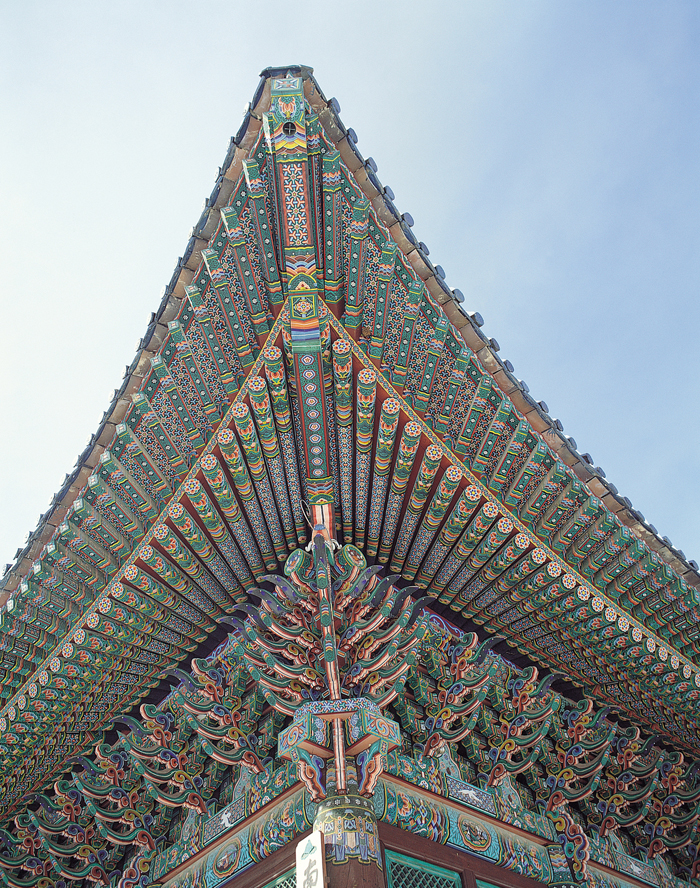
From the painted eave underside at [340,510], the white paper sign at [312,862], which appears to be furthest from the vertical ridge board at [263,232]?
the white paper sign at [312,862]

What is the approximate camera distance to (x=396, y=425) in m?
6.02

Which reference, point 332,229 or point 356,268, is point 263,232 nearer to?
point 332,229

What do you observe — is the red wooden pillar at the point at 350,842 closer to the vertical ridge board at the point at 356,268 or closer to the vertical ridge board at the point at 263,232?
the vertical ridge board at the point at 356,268

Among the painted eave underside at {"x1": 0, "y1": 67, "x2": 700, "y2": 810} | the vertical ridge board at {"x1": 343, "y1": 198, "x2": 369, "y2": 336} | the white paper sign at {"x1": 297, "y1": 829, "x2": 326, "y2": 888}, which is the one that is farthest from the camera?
the painted eave underside at {"x1": 0, "y1": 67, "x2": 700, "y2": 810}

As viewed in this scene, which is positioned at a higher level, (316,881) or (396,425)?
(396,425)

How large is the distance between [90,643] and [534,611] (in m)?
3.86

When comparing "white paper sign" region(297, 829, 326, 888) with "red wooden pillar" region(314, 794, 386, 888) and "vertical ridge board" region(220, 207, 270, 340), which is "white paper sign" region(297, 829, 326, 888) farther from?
"vertical ridge board" region(220, 207, 270, 340)

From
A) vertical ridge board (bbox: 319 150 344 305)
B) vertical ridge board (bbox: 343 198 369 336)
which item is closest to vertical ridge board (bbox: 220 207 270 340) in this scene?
vertical ridge board (bbox: 319 150 344 305)

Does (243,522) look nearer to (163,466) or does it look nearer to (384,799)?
(163,466)

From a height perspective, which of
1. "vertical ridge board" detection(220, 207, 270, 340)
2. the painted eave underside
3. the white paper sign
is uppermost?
"vertical ridge board" detection(220, 207, 270, 340)

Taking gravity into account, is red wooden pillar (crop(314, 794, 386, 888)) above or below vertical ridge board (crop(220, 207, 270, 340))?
below

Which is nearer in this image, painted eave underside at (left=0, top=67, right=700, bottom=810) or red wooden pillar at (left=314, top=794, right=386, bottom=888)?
red wooden pillar at (left=314, top=794, right=386, bottom=888)

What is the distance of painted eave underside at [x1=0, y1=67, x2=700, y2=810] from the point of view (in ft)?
18.1

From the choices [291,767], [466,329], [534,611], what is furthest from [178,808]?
[466,329]
